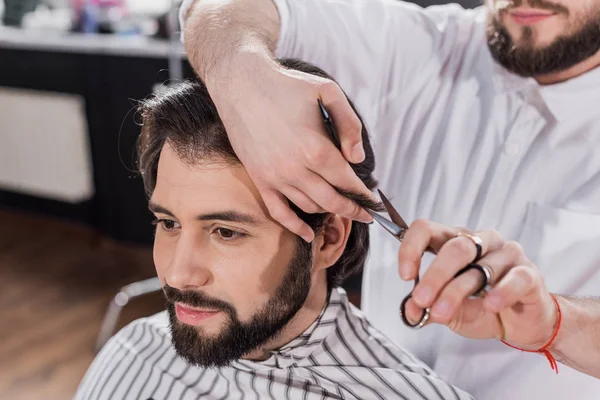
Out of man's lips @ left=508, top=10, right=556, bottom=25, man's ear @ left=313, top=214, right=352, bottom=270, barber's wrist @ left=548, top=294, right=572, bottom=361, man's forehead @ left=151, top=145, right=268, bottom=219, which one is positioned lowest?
man's ear @ left=313, top=214, right=352, bottom=270

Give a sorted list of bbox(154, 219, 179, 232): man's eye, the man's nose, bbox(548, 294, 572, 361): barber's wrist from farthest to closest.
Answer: bbox(154, 219, 179, 232): man's eye < the man's nose < bbox(548, 294, 572, 361): barber's wrist

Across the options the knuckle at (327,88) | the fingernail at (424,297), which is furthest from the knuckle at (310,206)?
the fingernail at (424,297)

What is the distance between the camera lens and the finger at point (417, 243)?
0.70 metres

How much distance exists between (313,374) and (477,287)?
2.14ft

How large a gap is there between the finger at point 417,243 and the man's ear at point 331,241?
18.4 inches

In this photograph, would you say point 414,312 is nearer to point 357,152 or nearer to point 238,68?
point 357,152

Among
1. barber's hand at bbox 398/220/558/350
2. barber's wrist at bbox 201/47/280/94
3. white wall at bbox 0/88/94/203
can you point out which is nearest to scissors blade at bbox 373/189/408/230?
barber's hand at bbox 398/220/558/350

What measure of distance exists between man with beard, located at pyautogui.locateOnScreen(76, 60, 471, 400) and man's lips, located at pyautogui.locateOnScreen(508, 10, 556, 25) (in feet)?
1.34

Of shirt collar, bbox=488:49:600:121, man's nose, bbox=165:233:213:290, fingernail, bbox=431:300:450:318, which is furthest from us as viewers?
shirt collar, bbox=488:49:600:121

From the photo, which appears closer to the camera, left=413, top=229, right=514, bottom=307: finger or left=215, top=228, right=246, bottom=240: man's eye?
left=413, top=229, right=514, bottom=307: finger

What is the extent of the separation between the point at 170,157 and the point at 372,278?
0.65 metres

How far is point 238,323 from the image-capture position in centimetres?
111

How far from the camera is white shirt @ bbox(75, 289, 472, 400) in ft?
4.00

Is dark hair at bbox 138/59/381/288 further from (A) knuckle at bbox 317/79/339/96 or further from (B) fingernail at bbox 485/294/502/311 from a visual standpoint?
(B) fingernail at bbox 485/294/502/311
